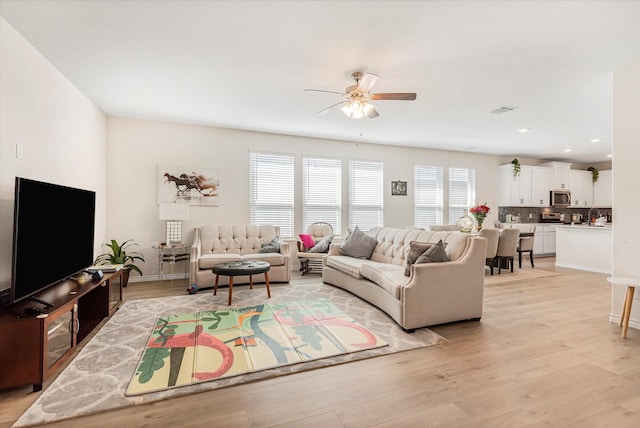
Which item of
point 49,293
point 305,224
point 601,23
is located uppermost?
point 601,23

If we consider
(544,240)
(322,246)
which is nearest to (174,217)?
(322,246)

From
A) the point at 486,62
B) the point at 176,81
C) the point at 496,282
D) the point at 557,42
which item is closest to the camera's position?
the point at 557,42

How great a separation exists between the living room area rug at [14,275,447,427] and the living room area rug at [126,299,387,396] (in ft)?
0.21

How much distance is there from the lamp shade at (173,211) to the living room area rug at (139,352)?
138cm

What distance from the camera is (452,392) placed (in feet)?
6.74

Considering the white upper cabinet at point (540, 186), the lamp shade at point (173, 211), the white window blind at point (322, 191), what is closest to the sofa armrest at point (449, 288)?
the white window blind at point (322, 191)

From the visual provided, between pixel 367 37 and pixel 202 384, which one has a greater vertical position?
pixel 367 37

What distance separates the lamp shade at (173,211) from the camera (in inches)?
198

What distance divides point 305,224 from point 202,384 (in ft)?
14.7

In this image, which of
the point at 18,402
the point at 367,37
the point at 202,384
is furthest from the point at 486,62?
the point at 18,402

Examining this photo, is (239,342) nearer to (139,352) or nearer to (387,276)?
(139,352)

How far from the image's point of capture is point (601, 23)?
2.50m

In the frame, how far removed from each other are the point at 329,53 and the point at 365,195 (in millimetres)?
4299

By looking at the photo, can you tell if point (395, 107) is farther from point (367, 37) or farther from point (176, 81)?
point (176, 81)
